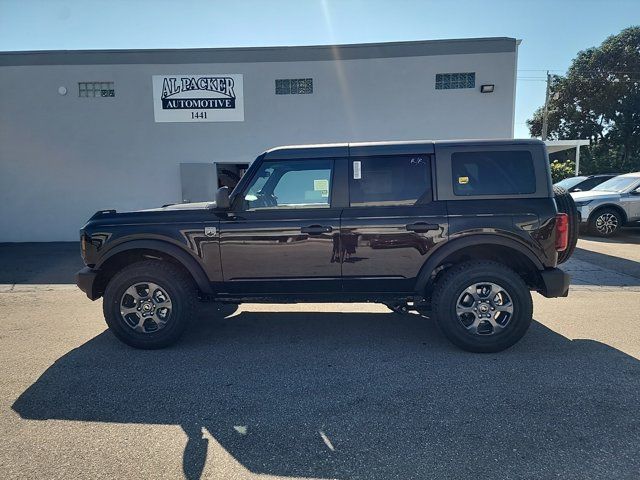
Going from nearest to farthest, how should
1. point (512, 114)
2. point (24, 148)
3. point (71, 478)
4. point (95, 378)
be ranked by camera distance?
point (71, 478), point (95, 378), point (512, 114), point (24, 148)

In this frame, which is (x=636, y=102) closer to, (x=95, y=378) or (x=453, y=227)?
(x=453, y=227)

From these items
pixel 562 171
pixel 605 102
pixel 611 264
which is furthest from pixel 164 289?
pixel 605 102

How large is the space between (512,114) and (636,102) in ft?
82.9

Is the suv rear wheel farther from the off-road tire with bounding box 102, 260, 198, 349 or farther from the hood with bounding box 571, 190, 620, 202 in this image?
the hood with bounding box 571, 190, 620, 202

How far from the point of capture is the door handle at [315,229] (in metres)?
3.84

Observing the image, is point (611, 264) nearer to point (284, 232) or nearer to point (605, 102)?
point (284, 232)

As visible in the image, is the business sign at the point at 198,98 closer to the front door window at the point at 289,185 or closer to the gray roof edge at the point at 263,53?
the gray roof edge at the point at 263,53

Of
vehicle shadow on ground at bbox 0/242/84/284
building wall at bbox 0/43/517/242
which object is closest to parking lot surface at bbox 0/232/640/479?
vehicle shadow on ground at bbox 0/242/84/284

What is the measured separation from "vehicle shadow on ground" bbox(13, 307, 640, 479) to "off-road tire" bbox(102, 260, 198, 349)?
0.56ft

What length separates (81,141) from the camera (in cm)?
1066

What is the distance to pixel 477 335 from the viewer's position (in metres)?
3.82

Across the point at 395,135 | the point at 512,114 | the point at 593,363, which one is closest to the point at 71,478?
the point at 593,363

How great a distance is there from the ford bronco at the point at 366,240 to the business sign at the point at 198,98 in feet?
23.0

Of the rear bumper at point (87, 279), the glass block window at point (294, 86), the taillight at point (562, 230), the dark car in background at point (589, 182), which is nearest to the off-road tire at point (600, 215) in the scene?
the dark car in background at point (589, 182)
